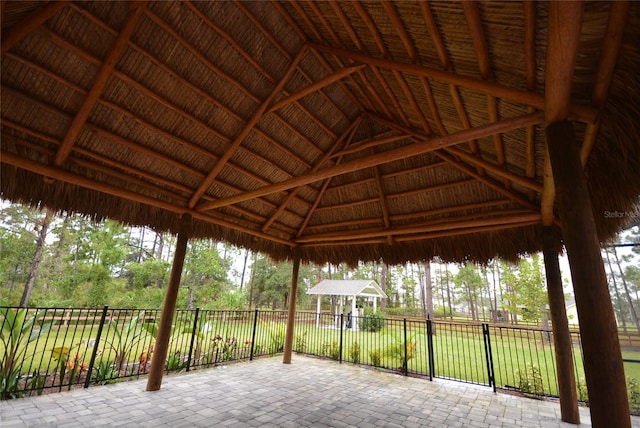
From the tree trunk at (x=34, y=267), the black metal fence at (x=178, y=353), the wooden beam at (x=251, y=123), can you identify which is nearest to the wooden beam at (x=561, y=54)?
the wooden beam at (x=251, y=123)

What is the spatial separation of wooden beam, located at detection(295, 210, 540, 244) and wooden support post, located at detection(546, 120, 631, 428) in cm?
279

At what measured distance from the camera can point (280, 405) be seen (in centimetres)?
404

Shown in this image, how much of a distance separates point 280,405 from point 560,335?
163 inches

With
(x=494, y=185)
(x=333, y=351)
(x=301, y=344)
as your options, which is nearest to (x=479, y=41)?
(x=494, y=185)

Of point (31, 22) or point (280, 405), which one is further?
point (280, 405)

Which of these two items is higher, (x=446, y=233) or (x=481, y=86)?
(x=481, y=86)

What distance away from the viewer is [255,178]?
558 centimetres

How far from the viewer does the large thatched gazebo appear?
194 cm

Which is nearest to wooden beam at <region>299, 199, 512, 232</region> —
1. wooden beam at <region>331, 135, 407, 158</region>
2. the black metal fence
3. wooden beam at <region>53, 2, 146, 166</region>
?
wooden beam at <region>331, 135, 407, 158</region>

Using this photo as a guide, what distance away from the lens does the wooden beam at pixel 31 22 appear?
2771 millimetres

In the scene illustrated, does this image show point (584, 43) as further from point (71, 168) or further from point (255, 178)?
point (71, 168)

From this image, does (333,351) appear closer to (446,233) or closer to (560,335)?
(446,233)

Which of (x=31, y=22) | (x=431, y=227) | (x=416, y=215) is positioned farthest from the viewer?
(x=416, y=215)

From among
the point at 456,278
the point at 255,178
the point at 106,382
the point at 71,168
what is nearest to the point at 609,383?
the point at 255,178
